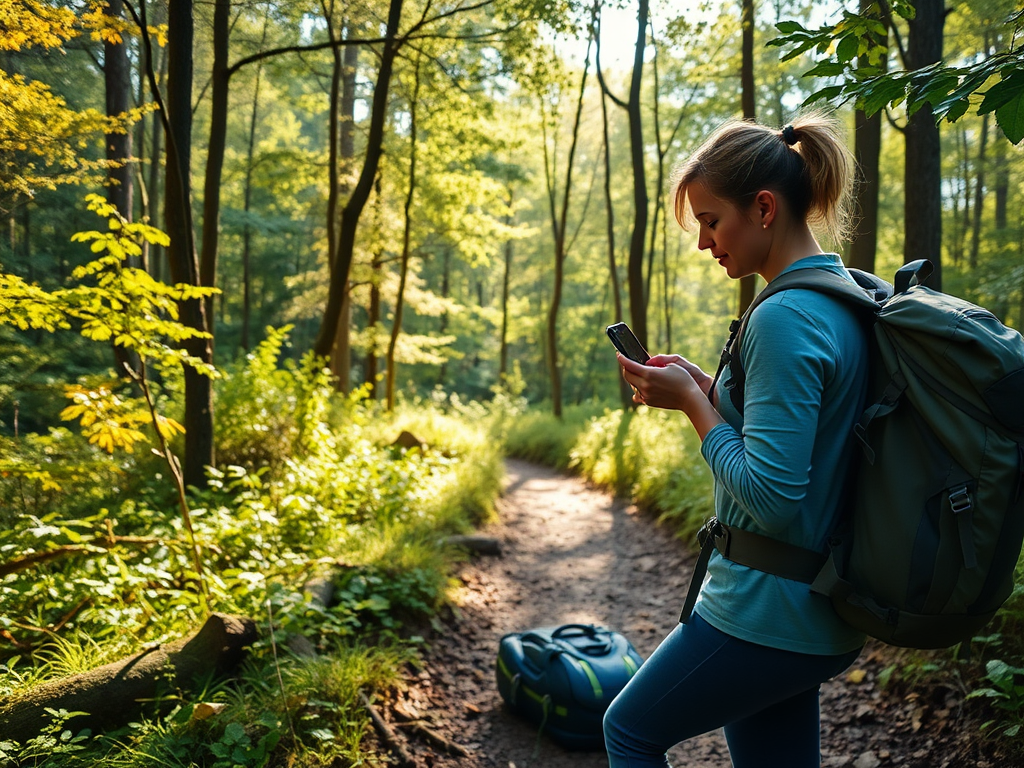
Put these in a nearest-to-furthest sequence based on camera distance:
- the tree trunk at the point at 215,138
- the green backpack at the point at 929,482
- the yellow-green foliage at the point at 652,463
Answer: the green backpack at the point at 929,482, the tree trunk at the point at 215,138, the yellow-green foliage at the point at 652,463

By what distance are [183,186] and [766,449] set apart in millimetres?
Result: 4836

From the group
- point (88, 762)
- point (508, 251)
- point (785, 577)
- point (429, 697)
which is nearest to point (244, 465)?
point (429, 697)

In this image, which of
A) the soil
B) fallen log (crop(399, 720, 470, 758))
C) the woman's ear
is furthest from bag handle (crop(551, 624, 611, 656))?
the woman's ear

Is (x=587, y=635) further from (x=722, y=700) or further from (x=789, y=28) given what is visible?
(x=789, y=28)

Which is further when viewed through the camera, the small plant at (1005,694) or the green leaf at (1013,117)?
the small plant at (1005,694)

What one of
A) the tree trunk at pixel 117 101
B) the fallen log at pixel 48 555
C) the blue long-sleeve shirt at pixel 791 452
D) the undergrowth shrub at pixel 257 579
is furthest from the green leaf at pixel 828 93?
the tree trunk at pixel 117 101

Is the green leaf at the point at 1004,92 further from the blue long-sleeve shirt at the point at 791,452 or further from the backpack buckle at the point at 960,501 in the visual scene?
the backpack buckle at the point at 960,501

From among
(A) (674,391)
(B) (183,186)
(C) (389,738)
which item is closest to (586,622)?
(C) (389,738)

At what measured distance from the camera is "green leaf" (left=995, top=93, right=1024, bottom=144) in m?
1.42

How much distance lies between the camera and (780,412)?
4.10 feet

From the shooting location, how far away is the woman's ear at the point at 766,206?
4.77 ft

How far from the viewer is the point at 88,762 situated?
236 centimetres

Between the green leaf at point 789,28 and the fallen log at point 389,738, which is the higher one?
the green leaf at point 789,28

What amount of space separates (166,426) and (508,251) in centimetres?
2026
